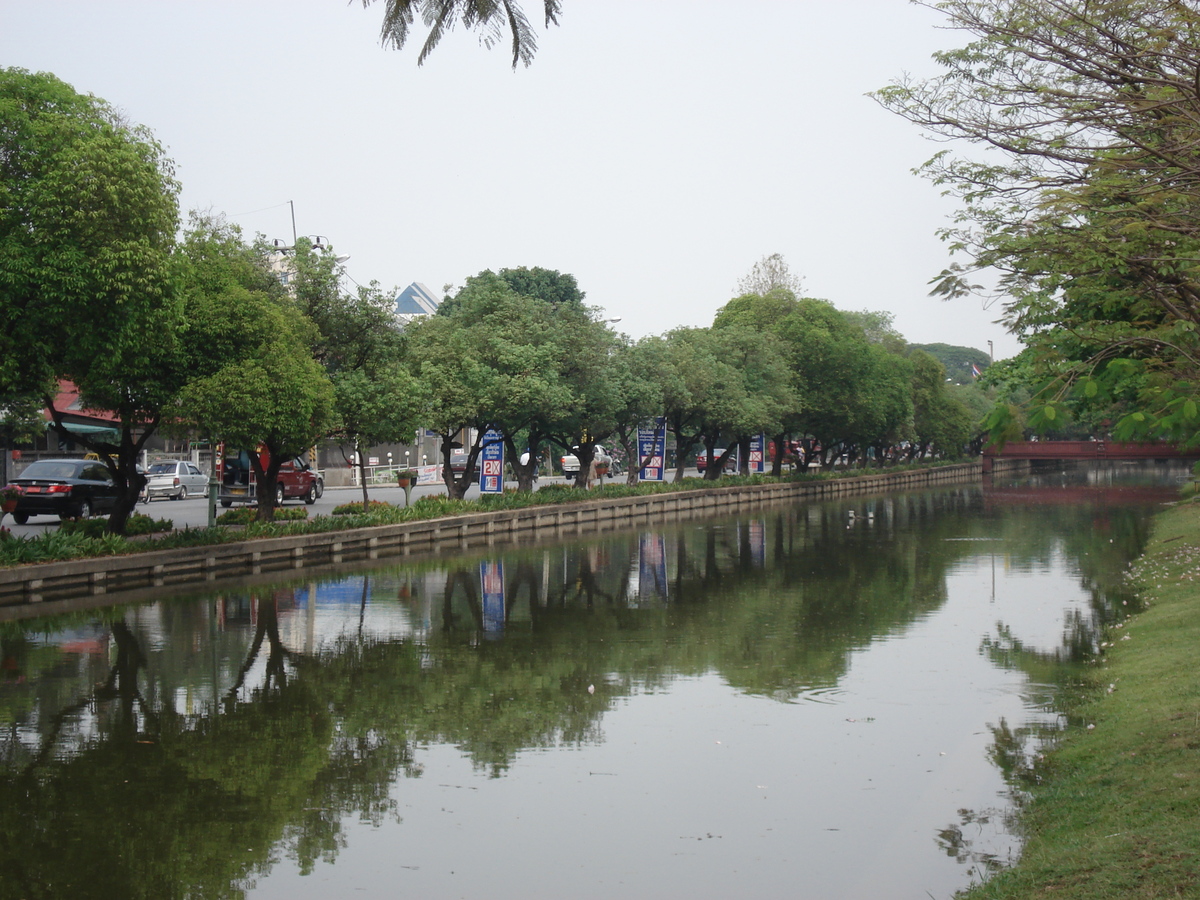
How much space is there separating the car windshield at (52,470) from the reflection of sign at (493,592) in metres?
10.8

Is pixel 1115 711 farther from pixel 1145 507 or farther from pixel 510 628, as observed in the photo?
pixel 1145 507

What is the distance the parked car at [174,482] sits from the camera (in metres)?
41.1

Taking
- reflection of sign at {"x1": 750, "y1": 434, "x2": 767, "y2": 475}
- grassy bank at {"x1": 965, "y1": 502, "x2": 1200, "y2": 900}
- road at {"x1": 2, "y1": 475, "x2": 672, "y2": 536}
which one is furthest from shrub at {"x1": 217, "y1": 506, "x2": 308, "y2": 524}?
reflection of sign at {"x1": 750, "y1": 434, "x2": 767, "y2": 475}

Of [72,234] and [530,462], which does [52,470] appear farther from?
[530,462]

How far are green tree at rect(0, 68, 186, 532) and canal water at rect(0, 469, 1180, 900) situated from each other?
4.48m

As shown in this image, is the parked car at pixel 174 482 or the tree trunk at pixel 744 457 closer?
the parked car at pixel 174 482

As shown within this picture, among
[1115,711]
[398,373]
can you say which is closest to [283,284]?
[398,373]

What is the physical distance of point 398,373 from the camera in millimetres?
29219

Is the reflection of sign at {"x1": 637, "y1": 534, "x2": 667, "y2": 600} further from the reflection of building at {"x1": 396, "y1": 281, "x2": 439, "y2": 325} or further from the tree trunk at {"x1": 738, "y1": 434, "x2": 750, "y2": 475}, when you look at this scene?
the reflection of building at {"x1": 396, "y1": 281, "x2": 439, "y2": 325}

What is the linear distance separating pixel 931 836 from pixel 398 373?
22.1 metres

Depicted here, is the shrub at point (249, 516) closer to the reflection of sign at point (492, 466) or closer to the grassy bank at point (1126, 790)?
the reflection of sign at point (492, 466)

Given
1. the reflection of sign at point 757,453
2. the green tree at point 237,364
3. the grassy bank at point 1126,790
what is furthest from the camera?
the reflection of sign at point 757,453

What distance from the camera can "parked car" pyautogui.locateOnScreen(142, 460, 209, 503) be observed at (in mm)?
41125

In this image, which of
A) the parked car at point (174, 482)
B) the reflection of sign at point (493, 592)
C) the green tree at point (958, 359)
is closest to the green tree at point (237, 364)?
the reflection of sign at point (493, 592)
